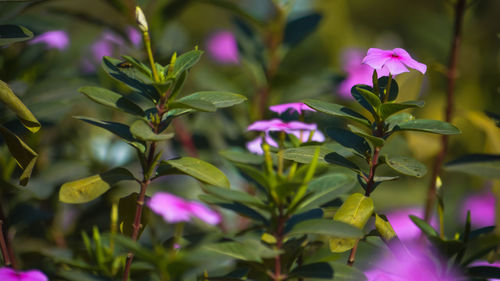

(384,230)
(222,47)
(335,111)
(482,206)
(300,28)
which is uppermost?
(222,47)

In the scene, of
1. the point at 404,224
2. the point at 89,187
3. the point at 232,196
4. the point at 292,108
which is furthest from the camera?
the point at 404,224

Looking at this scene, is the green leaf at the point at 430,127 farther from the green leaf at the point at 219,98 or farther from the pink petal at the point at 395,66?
the green leaf at the point at 219,98

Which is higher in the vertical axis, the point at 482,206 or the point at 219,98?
the point at 482,206

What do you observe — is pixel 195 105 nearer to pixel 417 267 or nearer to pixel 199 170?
pixel 199 170

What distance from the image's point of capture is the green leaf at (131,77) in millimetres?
531

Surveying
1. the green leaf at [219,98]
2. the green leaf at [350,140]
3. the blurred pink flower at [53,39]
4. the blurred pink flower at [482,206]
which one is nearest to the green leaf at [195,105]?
the green leaf at [219,98]

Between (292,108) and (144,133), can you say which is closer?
(144,133)

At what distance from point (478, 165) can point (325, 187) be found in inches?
6.7

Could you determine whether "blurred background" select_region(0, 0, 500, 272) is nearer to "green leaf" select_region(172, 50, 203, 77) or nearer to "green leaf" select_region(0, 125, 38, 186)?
"green leaf" select_region(0, 125, 38, 186)

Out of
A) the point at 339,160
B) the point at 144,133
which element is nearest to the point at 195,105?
the point at 144,133

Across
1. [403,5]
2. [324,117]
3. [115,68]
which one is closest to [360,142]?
[115,68]

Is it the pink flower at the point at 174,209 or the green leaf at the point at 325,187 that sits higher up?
the green leaf at the point at 325,187

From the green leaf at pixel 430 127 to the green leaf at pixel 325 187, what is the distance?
0.07 metres

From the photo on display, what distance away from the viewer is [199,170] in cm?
52
